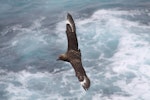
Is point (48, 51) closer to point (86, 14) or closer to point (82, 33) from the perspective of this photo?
point (82, 33)

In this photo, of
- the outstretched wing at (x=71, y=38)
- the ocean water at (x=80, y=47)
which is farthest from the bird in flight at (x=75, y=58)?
the ocean water at (x=80, y=47)

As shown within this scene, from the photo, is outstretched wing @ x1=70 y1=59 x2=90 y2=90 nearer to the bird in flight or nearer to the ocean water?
the bird in flight

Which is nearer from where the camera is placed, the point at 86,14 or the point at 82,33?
the point at 82,33

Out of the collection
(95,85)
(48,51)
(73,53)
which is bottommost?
(95,85)

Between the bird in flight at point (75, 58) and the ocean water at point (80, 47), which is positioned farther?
the ocean water at point (80, 47)

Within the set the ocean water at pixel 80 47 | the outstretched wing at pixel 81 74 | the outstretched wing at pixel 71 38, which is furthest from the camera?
the ocean water at pixel 80 47

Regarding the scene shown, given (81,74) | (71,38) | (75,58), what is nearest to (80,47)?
(71,38)

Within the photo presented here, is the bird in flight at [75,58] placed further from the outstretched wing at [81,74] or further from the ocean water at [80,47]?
the ocean water at [80,47]

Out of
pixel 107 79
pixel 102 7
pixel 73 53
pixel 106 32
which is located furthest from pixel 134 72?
pixel 73 53
